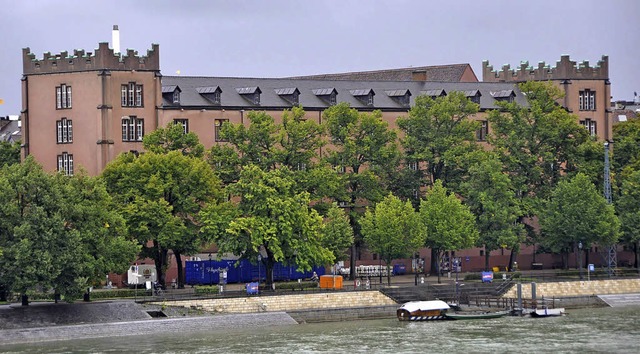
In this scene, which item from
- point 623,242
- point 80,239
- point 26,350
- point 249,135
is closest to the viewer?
point 26,350

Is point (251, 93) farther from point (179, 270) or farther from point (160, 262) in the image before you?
point (160, 262)

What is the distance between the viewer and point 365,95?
163125mm

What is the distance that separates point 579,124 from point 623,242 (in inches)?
515

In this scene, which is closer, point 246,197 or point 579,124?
point 246,197

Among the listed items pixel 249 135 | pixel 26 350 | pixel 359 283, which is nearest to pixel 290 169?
pixel 249 135

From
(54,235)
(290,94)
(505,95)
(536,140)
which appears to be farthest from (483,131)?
(54,235)

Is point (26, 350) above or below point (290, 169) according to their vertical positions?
below

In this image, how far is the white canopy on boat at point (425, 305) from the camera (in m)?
128

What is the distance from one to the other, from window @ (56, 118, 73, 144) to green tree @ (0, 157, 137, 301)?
921 inches

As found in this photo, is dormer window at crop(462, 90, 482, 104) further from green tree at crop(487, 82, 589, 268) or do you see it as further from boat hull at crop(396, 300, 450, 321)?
boat hull at crop(396, 300, 450, 321)

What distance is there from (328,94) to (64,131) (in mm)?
28296

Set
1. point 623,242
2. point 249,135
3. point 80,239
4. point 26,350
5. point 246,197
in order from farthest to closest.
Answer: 1. point 623,242
2. point 249,135
3. point 246,197
4. point 80,239
5. point 26,350

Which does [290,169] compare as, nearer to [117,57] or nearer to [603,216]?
[117,57]

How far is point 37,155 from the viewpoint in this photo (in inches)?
5807
